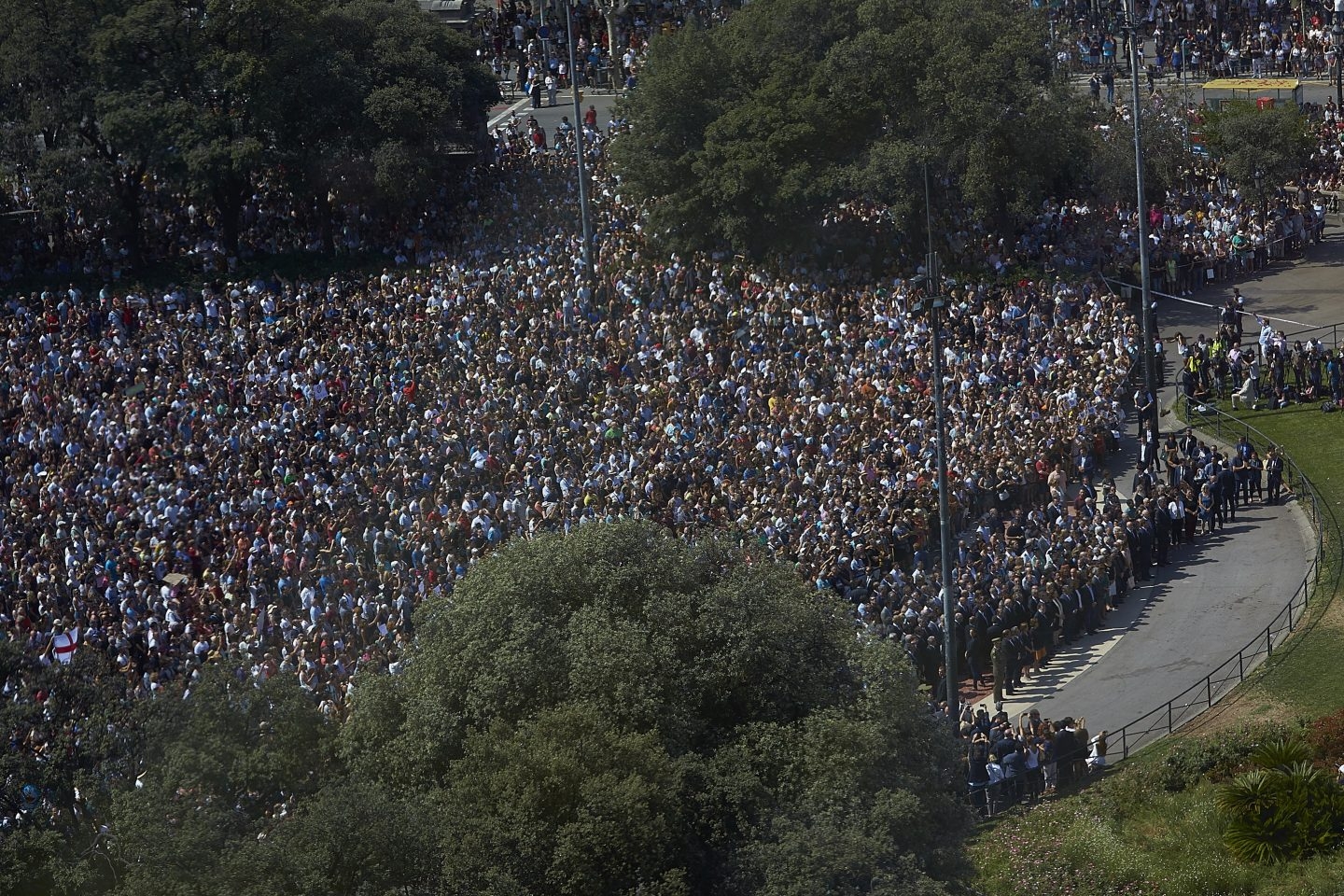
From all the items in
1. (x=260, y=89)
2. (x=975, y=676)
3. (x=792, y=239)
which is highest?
(x=260, y=89)

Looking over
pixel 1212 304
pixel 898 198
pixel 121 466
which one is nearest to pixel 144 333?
pixel 121 466

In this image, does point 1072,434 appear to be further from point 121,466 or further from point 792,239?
point 121,466

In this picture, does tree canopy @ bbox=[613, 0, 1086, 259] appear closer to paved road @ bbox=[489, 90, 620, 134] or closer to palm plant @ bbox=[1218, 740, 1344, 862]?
paved road @ bbox=[489, 90, 620, 134]

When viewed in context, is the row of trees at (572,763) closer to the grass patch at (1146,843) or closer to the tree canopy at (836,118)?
the grass patch at (1146,843)

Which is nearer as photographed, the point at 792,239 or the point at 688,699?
the point at 688,699

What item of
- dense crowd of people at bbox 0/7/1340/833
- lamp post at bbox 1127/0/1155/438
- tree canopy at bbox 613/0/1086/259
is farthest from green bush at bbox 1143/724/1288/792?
tree canopy at bbox 613/0/1086/259

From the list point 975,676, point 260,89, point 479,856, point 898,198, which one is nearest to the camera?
point 479,856
